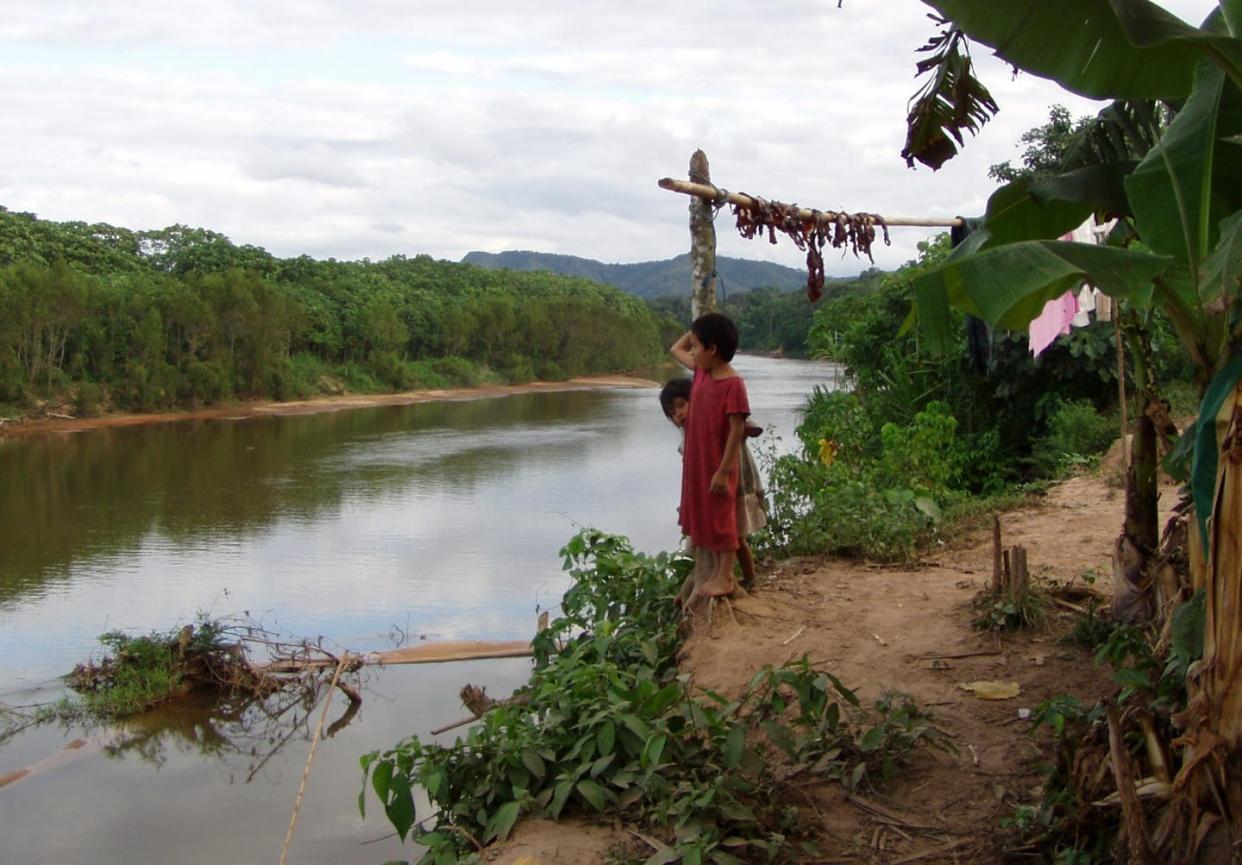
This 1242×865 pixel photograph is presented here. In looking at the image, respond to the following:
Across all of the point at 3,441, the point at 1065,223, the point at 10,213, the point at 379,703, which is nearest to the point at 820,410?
the point at 379,703

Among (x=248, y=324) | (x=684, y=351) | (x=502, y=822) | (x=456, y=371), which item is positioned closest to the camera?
(x=502, y=822)

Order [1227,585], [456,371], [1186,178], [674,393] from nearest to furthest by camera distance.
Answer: [1227,585], [1186,178], [674,393], [456,371]

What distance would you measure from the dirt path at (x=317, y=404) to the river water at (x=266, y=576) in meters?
0.99

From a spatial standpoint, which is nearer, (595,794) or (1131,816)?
(1131,816)

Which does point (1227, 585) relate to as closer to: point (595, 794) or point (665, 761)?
point (665, 761)

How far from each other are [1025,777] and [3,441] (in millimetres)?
23444

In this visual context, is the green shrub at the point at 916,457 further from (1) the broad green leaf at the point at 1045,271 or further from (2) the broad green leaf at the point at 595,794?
(1) the broad green leaf at the point at 1045,271

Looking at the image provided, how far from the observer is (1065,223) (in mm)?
3629

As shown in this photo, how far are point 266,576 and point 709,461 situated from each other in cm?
773

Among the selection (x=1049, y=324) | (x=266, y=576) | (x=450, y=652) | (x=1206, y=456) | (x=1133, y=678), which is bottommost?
(x=450, y=652)

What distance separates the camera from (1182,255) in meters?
2.88

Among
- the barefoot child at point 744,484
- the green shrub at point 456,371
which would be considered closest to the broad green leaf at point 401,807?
the barefoot child at point 744,484

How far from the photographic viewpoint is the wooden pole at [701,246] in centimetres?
543

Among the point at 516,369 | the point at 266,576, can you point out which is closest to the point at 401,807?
the point at 266,576
